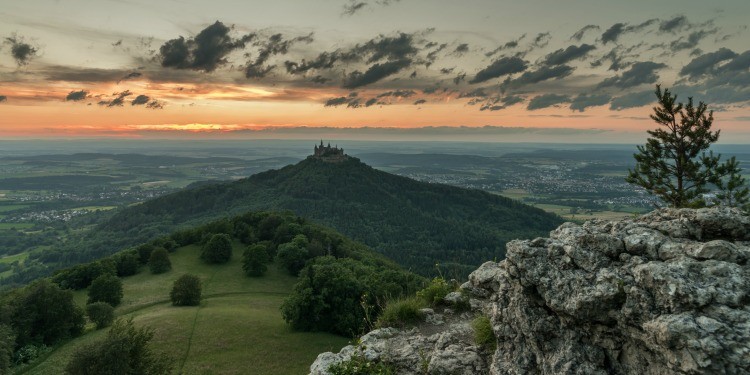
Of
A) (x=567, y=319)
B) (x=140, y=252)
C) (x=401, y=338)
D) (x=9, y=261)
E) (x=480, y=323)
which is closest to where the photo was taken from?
(x=567, y=319)

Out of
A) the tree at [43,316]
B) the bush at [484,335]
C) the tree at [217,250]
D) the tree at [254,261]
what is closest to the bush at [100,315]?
the tree at [43,316]

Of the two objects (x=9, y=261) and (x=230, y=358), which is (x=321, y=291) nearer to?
(x=230, y=358)

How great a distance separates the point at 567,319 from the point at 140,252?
3557 inches

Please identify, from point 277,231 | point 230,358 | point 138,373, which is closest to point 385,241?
point 277,231

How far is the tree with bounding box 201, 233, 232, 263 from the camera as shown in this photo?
7850 cm

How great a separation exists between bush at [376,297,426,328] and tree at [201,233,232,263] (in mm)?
72841

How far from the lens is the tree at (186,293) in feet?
179

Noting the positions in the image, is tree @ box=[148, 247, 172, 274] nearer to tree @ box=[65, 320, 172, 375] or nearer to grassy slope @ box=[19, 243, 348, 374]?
grassy slope @ box=[19, 243, 348, 374]

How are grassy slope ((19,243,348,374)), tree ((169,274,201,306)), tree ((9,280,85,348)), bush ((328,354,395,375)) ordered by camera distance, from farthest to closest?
tree ((169,274,201,306)), tree ((9,280,85,348)), grassy slope ((19,243,348,374)), bush ((328,354,395,375))

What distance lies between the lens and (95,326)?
4728 centimetres

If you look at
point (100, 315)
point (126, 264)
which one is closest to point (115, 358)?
point (100, 315)

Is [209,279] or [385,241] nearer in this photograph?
[209,279]

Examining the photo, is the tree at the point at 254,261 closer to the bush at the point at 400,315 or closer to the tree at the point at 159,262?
the tree at the point at 159,262

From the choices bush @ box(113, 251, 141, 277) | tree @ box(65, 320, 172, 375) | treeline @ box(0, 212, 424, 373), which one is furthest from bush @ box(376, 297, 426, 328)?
bush @ box(113, 251, 141, 277)
